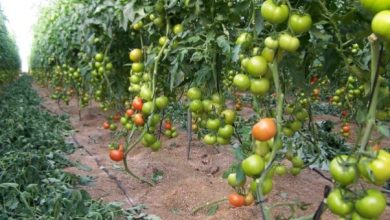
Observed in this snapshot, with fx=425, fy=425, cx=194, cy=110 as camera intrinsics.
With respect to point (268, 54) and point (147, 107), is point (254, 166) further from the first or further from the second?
point (147, 107)

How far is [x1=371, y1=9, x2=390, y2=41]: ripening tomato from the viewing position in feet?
2.61

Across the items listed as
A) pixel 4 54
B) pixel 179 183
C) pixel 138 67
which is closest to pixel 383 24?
pixel 138 67

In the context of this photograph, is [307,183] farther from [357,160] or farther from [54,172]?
[357,160]

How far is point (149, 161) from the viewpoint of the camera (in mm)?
4137

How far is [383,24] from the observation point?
2.62 feet

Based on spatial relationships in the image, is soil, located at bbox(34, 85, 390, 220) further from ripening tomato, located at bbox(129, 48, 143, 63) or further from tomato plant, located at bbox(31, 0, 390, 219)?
ripening tomato, located at bbox(129, 48, 143, 63)

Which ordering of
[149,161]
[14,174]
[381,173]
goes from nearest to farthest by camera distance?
[381,173], [14,174], [149,161]

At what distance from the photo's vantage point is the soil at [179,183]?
9.76 ft

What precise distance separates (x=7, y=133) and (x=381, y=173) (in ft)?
13.4

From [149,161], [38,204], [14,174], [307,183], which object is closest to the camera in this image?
[38,204]

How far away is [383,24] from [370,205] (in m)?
0.35

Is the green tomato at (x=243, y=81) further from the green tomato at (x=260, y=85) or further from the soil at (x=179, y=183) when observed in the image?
the soil at (x=179, y=183)

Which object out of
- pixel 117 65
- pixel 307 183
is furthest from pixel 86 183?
pixel 307 183

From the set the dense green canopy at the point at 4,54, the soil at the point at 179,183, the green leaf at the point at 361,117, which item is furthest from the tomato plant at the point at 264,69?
the dense green canopy at the point at 4,54
